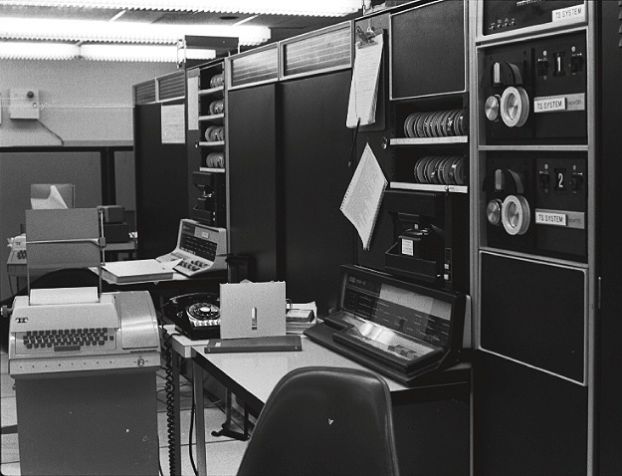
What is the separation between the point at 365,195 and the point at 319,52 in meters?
0.71

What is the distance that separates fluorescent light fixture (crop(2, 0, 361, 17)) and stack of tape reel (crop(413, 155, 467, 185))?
9.61 feet

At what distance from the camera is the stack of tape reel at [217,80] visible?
4715 millimetres

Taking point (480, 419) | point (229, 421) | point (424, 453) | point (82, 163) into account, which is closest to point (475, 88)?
point (480, 419)

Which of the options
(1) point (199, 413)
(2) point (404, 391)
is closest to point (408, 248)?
(2) point (404, 391)

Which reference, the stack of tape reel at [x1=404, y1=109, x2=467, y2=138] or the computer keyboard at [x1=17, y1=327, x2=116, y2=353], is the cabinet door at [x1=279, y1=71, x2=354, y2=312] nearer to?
the stack of tape reel at [x1=404, y1=109, x2=467, y2=138]

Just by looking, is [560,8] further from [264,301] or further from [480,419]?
[264,301]

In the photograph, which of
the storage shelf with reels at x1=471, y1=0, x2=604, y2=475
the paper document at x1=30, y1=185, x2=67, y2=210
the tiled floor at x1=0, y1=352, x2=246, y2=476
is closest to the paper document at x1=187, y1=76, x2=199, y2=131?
the paper document at x1=30, y1=185, x2=67, y2=210

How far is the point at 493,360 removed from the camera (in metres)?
2.54

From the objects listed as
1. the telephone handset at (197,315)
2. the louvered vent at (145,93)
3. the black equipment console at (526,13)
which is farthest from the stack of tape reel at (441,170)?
the louvered vent at (145,93)

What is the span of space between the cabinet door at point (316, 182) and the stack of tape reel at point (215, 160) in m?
0.91

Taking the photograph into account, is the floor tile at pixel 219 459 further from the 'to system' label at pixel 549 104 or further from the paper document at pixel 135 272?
the 'to system' label at pixel 549 104

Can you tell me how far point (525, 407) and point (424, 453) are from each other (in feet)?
2.14

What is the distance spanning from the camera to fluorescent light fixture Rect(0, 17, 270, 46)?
721 centimetres

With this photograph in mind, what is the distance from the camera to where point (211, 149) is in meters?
5.06
